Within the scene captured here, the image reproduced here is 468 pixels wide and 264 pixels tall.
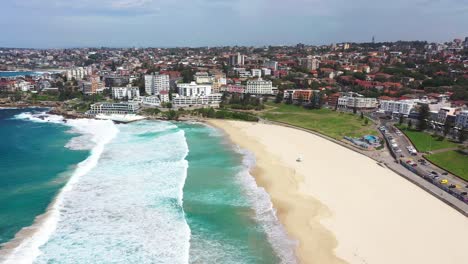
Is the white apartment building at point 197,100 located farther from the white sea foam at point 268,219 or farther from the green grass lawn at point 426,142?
the white sea foam at point 268,219

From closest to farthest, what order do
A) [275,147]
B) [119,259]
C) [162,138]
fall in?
[119,259]
[275,147]
[162,138]

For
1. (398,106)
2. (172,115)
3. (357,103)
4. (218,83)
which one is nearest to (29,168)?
(172,115)

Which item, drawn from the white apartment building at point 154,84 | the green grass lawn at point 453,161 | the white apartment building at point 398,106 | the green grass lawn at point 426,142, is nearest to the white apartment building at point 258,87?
the white apartment building at point 154,84

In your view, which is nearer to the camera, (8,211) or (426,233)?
(426,233)

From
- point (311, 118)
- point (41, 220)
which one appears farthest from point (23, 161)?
point (311, 118)

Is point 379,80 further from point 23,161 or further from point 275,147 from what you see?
point 23,161

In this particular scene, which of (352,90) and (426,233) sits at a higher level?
(352,90)

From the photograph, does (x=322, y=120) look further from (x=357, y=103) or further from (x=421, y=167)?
(x=421, y=167)
